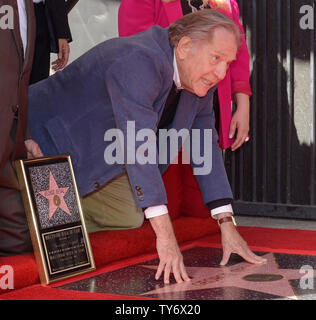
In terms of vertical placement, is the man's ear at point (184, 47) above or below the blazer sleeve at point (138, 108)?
above

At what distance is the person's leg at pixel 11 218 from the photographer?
2.04 meters

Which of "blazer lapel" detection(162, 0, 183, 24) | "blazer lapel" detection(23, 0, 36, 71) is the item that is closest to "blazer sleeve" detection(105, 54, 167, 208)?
"blazer lapel" detection(23, 0, 36, 71)

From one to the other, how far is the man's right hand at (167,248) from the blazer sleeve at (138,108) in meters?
0.06

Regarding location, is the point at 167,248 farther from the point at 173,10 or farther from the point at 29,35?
the point at 173,10

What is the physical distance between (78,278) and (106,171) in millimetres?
376

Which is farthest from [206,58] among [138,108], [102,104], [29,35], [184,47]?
[29,35]

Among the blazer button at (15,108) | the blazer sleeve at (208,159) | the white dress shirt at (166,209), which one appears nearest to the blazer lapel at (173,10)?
the blazer sleeve at (208,159)

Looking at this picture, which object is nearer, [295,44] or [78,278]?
[78,278]

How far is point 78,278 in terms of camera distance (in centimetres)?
203

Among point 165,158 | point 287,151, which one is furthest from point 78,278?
point 287,151

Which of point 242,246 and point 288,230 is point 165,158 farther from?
point 288,230

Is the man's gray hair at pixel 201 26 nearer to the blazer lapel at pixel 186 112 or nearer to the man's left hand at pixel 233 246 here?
the blazer lapel at pixel 186 112

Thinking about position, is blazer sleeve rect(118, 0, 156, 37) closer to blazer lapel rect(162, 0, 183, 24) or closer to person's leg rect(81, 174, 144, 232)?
blazer lapel rect(162, 0, 183, 24)

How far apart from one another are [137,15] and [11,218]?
1.02 m
